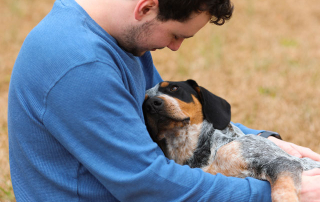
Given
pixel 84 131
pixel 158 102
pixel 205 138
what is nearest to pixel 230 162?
pixel 205 138

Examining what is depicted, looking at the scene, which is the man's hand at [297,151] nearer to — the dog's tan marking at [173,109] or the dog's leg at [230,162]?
the dog's leg at [230,162]

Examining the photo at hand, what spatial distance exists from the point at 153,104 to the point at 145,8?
922 mm

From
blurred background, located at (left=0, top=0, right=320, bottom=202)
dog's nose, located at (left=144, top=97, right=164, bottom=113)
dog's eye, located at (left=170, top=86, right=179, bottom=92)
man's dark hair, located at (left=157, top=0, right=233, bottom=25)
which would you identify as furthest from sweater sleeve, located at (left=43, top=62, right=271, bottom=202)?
blurred background, located at (left=0, top=0, right=320, bottom=202)

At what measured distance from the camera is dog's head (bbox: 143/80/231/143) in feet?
8.97

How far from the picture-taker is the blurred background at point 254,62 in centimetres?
473

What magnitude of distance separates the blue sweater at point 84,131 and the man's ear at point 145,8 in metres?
0.21

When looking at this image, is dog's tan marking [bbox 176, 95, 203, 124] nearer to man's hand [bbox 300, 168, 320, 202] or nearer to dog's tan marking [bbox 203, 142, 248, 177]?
dog's tan marking [bbox 203, 142, 248, 177]

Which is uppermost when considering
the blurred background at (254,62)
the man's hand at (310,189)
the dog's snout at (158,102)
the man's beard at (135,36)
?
the man's beard at (135,36)

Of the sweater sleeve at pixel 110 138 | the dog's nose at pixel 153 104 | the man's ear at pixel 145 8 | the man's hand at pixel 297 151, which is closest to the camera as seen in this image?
the sweater sleeve at pixel 110 138

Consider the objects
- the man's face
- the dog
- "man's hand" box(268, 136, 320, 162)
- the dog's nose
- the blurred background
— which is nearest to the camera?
the man's face

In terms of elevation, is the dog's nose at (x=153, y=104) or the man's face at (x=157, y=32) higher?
the man's face at (x=157, y=32)

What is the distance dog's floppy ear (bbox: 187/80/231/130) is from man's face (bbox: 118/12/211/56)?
0.93 m

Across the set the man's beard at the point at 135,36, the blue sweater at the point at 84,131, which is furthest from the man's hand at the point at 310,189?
the man's beard at the point at 135,36

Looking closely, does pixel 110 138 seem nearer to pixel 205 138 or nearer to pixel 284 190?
pixel 284 190
